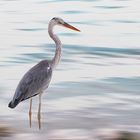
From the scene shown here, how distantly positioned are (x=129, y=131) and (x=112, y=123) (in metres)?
0.81

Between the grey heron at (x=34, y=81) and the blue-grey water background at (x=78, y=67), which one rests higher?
the grey heron at (x=34, y=81)

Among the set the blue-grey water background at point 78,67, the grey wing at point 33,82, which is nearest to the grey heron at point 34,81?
the grey wing at point 33,82

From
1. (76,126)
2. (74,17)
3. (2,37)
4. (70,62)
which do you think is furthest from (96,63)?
(74,17)

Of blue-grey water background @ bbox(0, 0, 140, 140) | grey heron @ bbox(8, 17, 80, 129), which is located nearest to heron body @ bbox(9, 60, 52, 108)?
grey heron @ bbox(8, 17, 80, 129)

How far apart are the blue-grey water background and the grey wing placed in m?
0.59

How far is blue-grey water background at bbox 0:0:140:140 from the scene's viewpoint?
15086 mm

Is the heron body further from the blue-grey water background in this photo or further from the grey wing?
the blue-grey water background

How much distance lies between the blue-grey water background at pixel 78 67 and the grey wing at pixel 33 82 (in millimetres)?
588

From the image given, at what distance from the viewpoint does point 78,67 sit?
2162 centimetres

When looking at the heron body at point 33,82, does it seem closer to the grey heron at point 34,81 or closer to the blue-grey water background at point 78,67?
the grey heron at point 34,81

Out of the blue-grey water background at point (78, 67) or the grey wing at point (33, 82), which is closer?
the grey wing at point (33, 82)

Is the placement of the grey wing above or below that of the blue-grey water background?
above

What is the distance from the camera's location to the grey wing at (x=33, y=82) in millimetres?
14602

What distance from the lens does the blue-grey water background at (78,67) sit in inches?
594
